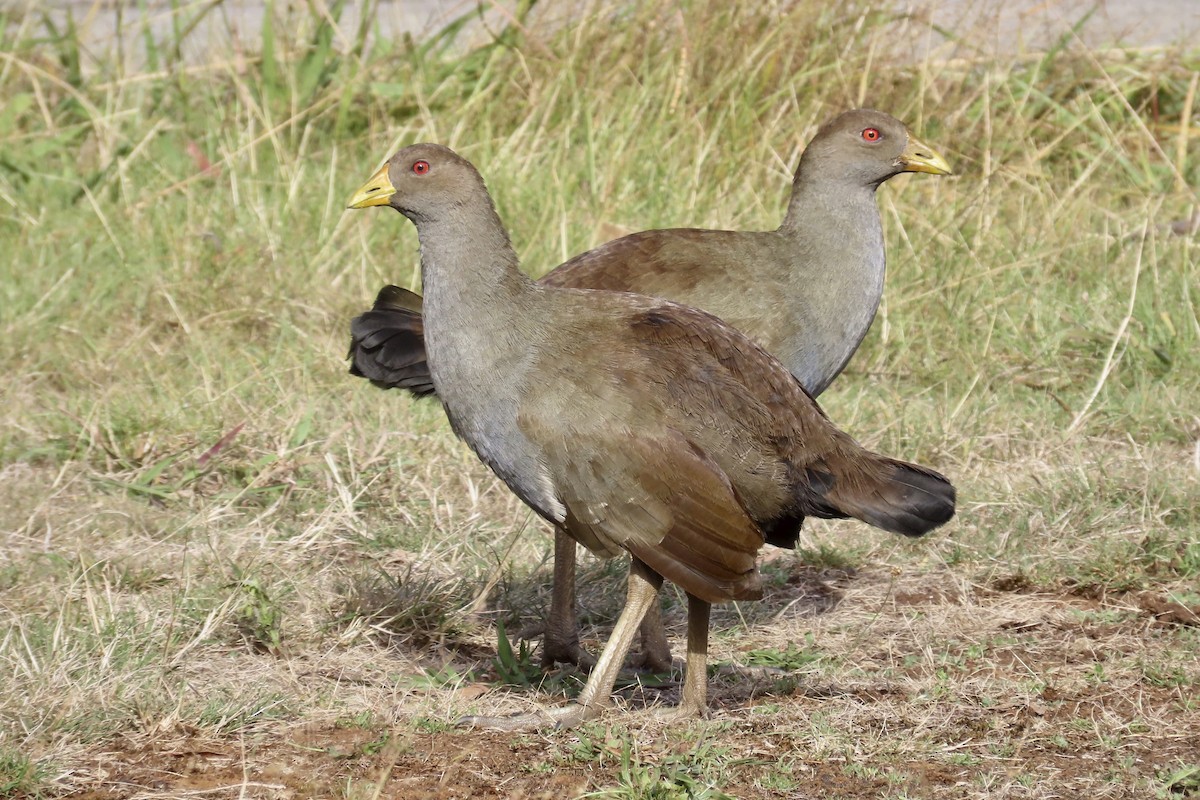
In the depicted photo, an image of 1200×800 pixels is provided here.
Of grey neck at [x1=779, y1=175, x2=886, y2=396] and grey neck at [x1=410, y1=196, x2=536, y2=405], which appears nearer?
grey neck at [x1=410, y1=196, x2=536, y2=405]

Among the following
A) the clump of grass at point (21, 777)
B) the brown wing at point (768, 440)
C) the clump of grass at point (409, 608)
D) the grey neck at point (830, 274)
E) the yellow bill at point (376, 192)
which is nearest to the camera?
the clump of grass at point (21, 777)

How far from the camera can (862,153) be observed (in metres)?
4.93

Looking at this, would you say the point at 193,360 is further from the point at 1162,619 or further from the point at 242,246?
the point at 1162,619

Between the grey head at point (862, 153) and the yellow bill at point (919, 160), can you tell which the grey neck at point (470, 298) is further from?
the yellow bill at point (919, 160)

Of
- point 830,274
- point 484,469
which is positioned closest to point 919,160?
point 830,274

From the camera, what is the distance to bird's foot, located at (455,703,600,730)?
12.2 feet

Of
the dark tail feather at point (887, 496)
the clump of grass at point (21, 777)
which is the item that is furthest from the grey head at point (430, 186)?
the clump of grass at point (21, 777)

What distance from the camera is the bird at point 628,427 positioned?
141 inches

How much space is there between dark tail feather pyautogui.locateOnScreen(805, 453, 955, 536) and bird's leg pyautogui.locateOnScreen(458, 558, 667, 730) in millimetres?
445

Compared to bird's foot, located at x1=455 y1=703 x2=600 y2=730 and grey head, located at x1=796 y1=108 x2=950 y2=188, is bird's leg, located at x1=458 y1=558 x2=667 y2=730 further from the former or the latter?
grey head, located at x1=796 y1=108 x2=950 y2=188

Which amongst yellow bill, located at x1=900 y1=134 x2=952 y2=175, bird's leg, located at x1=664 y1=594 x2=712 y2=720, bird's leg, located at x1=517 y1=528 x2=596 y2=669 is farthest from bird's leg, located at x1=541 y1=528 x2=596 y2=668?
yellow bill, located at x1=900 y1=134 x2=952 y2=175

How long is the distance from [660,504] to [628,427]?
190 mm

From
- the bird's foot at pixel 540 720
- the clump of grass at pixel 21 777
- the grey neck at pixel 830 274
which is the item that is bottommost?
the bird's foot at pixel 540 720

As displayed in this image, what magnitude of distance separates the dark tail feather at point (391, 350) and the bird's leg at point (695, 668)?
1046 millimetres
